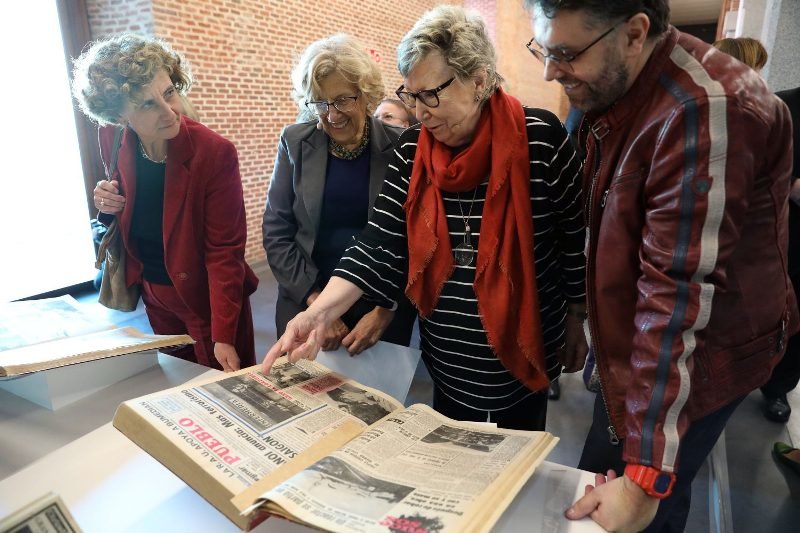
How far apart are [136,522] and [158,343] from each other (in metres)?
0.56

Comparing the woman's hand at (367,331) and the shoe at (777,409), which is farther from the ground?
the woman's hand at (367,331)

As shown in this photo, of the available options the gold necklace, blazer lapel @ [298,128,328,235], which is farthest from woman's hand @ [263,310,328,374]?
the gold necklace

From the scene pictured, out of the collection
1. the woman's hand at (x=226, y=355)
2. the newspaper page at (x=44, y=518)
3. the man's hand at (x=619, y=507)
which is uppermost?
the newspaper page at (x=44, y=518)

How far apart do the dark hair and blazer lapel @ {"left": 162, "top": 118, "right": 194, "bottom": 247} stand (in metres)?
1.18

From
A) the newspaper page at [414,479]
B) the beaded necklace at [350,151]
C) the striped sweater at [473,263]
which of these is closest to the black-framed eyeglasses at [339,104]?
the beaded necklace at [350,151]

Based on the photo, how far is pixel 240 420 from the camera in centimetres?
94

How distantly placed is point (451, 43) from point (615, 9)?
458 millimetres

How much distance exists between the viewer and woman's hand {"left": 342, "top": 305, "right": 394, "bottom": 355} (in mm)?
1436

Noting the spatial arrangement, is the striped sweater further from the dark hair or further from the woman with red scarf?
the dark hair

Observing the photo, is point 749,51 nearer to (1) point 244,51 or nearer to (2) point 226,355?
(2) point 226,355

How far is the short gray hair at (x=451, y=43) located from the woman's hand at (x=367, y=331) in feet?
2.09

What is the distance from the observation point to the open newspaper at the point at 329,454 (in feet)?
2.36

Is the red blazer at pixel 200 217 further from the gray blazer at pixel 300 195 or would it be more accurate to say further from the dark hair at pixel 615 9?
the dark hair at pixel 615 9

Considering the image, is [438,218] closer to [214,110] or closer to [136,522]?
[136,522]
